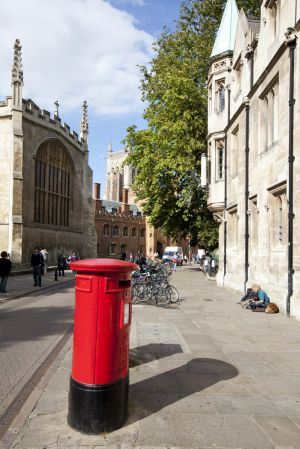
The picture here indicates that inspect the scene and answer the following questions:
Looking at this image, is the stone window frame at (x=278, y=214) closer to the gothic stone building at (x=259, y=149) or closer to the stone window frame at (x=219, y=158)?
the gothic stone building at (x=259, y=149)

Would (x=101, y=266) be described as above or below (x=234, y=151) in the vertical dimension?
below

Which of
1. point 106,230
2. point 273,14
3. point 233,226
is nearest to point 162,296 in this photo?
point 233,226

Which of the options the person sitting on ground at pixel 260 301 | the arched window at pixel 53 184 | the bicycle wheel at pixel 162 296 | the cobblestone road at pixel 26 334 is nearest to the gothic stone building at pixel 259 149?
the person sitting on ground at pixel 260 301

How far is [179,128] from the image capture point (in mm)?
24031

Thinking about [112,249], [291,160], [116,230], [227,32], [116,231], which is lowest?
[112,249]

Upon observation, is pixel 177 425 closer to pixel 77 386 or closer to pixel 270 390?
pixel 77 386

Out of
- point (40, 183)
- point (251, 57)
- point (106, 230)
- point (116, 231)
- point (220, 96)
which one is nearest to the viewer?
point (251, 57)

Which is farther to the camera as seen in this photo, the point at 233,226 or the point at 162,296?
the point at 233,226

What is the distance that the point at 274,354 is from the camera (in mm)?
6648

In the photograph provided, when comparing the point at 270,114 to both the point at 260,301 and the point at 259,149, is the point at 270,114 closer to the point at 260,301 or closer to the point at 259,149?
the point at 259,149

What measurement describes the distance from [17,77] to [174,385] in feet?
90.0

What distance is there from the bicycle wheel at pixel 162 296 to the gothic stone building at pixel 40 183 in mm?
16842

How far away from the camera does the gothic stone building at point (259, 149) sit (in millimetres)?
10656

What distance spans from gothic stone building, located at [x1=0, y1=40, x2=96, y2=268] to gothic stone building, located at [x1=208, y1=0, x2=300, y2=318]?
560 inches
